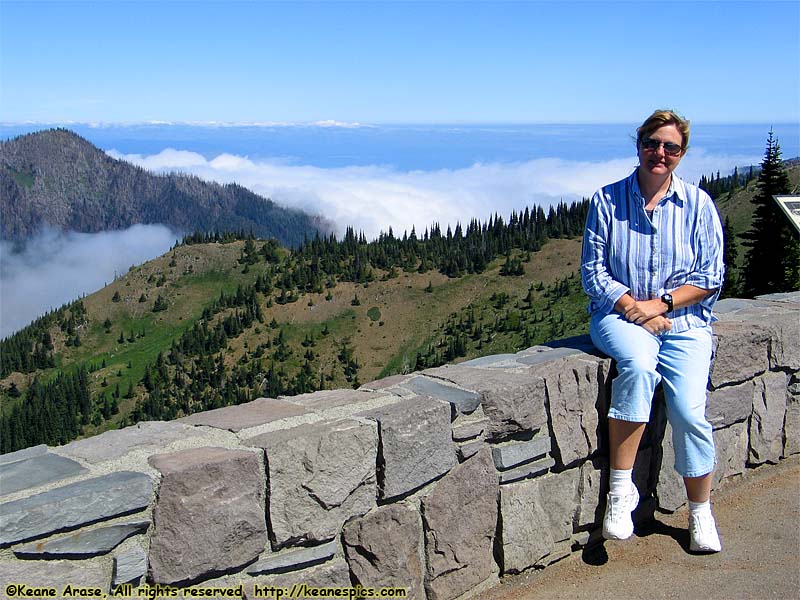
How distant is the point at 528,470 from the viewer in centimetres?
430

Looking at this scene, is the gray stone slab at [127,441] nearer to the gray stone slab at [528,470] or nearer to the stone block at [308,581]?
the stone block at [308,581]

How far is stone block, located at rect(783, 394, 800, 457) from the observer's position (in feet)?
18.6

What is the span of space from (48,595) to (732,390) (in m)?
4.32

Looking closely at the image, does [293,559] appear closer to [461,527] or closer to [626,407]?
[461,527]

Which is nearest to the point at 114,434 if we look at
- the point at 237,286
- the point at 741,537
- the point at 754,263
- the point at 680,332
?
the point at 680,332

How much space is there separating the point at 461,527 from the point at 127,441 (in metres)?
1.78

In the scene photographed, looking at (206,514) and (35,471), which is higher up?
(35,471)

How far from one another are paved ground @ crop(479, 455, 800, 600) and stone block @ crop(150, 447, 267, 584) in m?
1.59

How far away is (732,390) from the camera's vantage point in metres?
5.17

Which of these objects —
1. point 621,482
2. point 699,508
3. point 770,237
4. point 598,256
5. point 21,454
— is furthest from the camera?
point 770,237

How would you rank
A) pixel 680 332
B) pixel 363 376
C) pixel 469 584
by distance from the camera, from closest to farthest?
1. pixel 469 584
2. pixel 680 332
3. pixel 363 376

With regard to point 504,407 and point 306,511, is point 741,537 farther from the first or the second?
point 306,511

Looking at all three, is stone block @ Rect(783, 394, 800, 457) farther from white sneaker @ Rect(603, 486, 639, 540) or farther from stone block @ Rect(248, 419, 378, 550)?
stone block @ Rect(248, 419, 378, 550)

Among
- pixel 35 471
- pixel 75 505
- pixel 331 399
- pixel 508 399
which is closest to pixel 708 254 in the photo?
pixel 508 399
